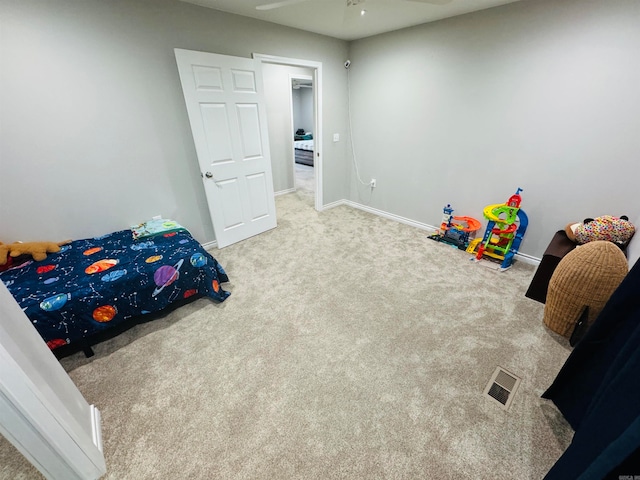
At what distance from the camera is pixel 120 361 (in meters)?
1.74

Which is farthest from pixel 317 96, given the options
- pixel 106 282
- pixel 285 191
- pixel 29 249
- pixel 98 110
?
pixel 29 249

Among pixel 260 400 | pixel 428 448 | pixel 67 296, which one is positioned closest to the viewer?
pixel 428 448

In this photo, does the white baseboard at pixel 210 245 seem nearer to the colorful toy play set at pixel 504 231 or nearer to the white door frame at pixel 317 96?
the white door frame at pixel 317 96

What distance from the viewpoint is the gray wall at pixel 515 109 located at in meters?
2.03

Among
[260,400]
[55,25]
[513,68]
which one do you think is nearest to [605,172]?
[513,68]

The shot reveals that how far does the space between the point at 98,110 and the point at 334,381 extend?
111 inches

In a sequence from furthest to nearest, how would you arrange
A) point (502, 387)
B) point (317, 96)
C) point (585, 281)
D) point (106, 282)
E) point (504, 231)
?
point (317, 96) < point (504, 231) < point (106, 282) < point (585, 281) < point (502, 387)

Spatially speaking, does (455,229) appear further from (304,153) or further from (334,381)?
(304,153)

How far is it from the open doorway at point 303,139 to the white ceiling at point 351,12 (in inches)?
41.1

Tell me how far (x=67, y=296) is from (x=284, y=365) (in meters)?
1.45

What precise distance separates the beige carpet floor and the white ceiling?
2.41 meters

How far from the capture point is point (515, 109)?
2.50 m

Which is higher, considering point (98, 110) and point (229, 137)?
point (98, 110)

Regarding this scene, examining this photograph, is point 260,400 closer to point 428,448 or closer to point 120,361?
point 428,448
